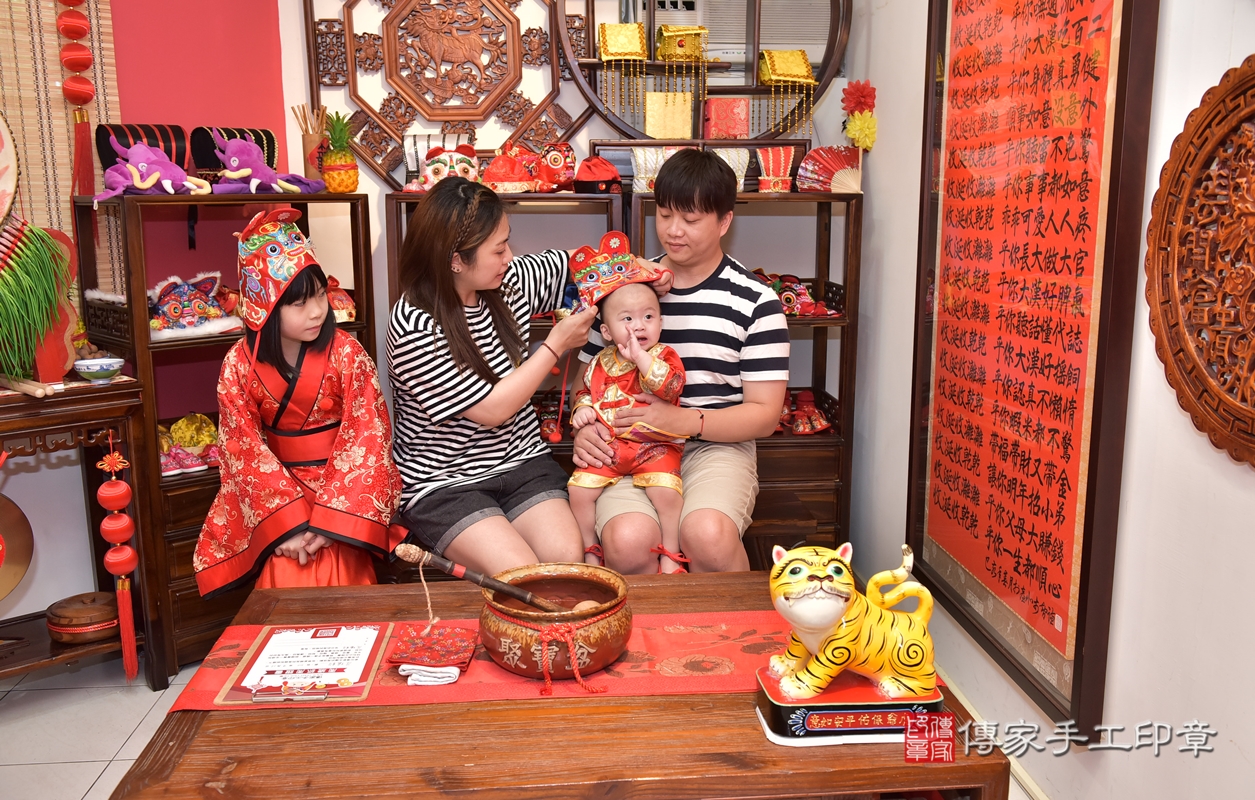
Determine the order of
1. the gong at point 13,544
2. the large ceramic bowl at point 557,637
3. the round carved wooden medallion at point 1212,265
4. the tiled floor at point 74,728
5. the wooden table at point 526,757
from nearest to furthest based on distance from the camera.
→ the wooden table at point 526,757
the round carved wooden medallion at point 1212,265
the large ceramic bowl at point 557,637
the tiled floor at point 74,728
the gong at point 13,544

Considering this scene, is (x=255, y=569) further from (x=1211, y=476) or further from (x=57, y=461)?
(x=1211, y=476)

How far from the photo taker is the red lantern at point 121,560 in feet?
8.39

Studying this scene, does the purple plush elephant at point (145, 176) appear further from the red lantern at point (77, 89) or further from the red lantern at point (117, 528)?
the red lantern at point (117, 528)

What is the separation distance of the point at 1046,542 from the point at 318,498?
1712 millimetres

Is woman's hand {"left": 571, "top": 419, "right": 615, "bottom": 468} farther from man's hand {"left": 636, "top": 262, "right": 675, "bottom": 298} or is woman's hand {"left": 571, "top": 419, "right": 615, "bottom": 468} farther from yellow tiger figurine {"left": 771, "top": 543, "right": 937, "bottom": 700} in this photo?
yellow tiger figurine {"left": 771, "top": 543, "right": 937, "bottom": 700}

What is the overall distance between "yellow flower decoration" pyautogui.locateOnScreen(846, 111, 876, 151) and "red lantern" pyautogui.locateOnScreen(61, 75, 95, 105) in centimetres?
227

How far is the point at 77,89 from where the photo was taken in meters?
2.70

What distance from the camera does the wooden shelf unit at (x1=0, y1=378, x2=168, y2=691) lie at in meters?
2.41

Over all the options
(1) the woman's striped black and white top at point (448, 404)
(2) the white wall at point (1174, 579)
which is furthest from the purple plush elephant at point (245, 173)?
(2) the white wall at point (1174, 579)

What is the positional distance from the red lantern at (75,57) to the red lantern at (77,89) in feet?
0.09

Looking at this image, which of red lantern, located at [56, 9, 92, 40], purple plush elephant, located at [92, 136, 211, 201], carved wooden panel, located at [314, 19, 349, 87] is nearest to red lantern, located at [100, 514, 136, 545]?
purple plush elephant, located at [92, 136, 211, 201]

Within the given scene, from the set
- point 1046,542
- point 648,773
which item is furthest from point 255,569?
point 1046,542

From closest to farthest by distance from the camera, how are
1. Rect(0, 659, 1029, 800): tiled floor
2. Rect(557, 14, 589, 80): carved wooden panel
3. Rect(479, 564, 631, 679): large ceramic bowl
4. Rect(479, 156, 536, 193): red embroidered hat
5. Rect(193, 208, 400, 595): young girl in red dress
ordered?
Rect(479, 564, 631, 679): large ceramic bowl, Rect(0, 659, 1029, 800): tiled floor, Rect(193, 208, 400, 595): young girl in red dress, Rect(479, 156, 536, 193): red embroidered hat, Rect(557, 14, 589, 80): carved wooden panel

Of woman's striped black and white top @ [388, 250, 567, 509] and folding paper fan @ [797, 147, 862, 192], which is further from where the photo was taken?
folding paper fan @ [797, 147, 862, 192]
